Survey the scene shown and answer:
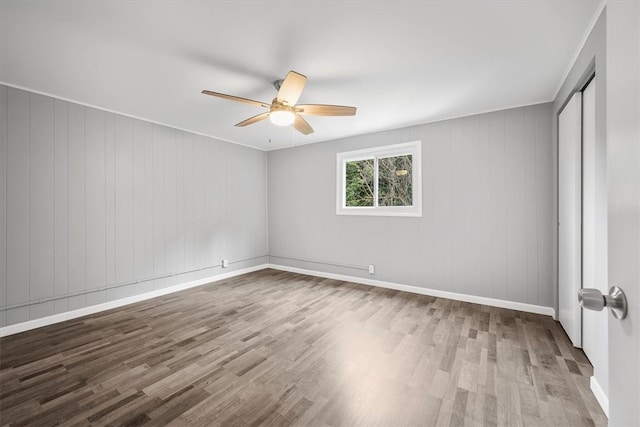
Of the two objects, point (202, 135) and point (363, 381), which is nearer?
point (363, 381)

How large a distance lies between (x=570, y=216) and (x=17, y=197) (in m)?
5.49

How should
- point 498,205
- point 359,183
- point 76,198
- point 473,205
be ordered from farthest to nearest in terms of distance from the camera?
point 359,183 → point 473,205 → point 498,205 → point 76,198

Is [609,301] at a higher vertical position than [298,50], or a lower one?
lower

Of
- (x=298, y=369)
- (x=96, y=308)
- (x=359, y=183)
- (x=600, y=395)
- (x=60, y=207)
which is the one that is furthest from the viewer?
(x=359, y=183)

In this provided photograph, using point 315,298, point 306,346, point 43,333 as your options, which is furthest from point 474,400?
point 43,333

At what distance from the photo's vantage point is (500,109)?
3.39 m

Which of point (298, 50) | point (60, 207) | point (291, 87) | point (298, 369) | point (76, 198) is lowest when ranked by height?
point (298, 369)

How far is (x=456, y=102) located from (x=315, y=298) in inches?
123

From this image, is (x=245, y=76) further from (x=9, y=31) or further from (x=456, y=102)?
(x=456, y=102)

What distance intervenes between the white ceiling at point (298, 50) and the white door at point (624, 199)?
1.43 metres

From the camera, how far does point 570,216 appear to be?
250cm

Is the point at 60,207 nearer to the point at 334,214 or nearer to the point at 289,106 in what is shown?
the point at 289,106

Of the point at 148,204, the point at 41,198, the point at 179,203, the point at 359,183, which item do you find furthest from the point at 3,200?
the point at 359,183

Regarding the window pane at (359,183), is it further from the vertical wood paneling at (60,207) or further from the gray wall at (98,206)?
the vertical wood paneling at (60,207)
